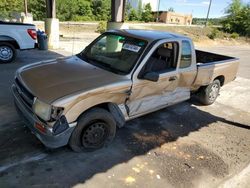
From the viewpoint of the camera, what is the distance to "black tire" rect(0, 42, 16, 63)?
889 centimetres

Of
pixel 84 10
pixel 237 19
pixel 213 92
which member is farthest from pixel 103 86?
pixel 84 10

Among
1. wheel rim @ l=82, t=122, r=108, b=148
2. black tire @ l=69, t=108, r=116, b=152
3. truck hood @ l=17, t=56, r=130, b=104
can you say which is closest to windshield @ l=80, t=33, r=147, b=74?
truck hood @ l=17, t=56, r=130, b=104

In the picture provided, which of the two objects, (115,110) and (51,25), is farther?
(51,25)

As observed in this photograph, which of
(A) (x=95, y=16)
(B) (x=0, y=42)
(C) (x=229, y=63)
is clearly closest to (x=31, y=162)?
(C) (x=229, y=63)

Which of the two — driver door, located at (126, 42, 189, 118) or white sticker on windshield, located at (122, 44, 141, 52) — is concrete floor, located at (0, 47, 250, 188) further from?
white sticker on windshield, located at (122, 44, 141, 52)

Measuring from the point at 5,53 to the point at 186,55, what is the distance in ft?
22.0

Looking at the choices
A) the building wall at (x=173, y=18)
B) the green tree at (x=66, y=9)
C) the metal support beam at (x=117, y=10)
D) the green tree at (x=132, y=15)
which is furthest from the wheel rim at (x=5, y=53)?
the building wall at (x=173, y=18)

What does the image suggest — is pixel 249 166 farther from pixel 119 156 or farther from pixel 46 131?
pixel 46 131

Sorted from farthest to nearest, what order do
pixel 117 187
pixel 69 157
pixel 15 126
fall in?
pixel 15 126 < pixel 69 157 < pixel 117 187

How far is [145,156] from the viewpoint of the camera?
4.16m

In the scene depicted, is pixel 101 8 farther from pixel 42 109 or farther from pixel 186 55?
pixel 42 109

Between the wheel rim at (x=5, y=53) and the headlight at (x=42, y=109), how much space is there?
6378 mm

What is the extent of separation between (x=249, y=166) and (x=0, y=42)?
8316mm

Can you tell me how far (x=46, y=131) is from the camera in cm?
343
